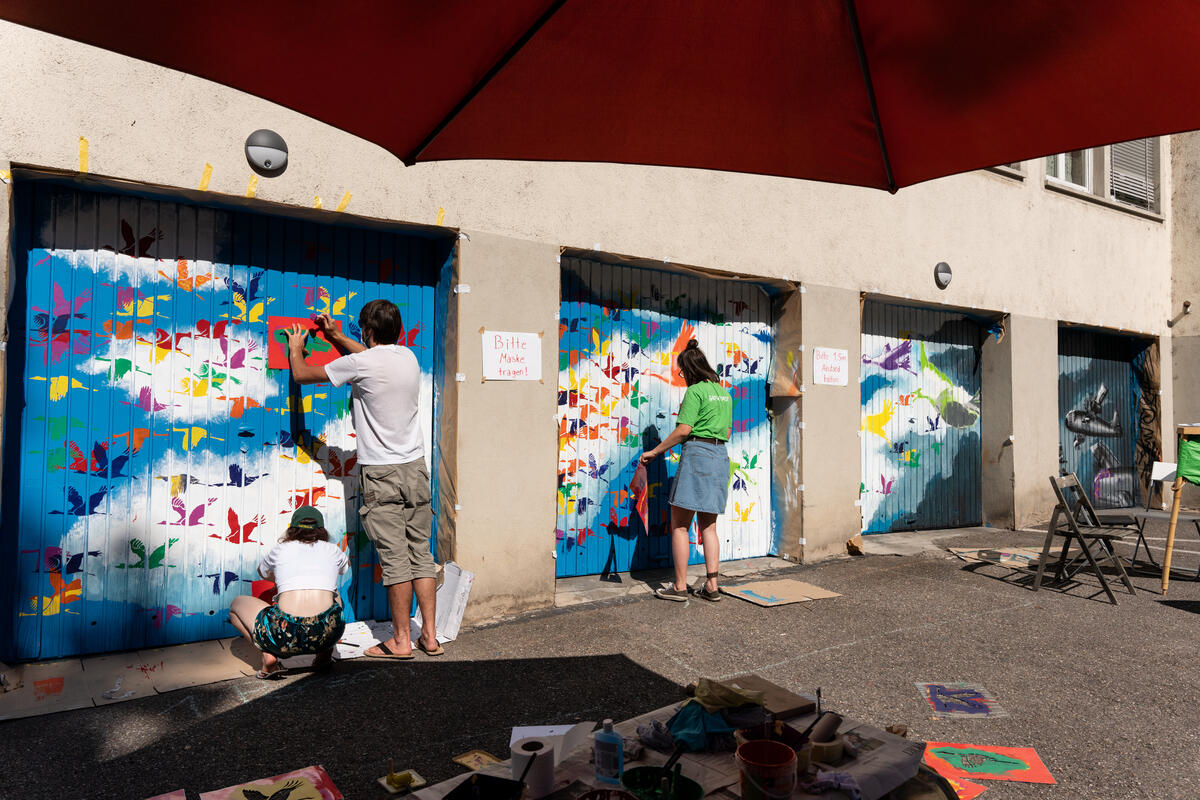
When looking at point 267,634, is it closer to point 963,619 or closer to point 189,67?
point 189,67

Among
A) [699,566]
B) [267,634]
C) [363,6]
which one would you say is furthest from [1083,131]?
[699,566]

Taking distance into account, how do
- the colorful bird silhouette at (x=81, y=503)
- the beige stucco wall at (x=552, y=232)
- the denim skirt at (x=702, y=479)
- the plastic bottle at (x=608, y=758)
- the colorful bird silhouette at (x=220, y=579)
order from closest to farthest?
the plastic bottle at (x=608, y=758) → the beige stucco wall at (x=552, y=232) → the colorful bird silhouette at (x=81, y=503) → the colorful bird silhouette at (x=220, y=579) → the denim skirt at (x=702, y=479)

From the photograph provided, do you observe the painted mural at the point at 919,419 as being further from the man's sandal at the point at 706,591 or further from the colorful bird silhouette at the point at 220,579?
the colorful bird silhouette at the point at 220,579

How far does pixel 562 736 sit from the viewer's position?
2018 mm

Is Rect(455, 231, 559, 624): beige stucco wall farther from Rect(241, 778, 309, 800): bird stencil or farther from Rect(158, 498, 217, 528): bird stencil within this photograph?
Rect(241, 778, 309, 800): bird stencil

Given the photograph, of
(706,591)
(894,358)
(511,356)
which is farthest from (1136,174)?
(511,356)

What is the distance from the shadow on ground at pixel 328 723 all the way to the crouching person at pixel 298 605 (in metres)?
0.19

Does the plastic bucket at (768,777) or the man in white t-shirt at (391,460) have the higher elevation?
the man in white t-shirt at (391,460)

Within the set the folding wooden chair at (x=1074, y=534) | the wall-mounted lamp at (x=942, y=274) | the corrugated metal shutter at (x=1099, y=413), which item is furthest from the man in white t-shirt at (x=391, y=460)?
the corrugated metal shutter at (x=1099, y=413)

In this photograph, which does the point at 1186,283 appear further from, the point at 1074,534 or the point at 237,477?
the point at 237,477

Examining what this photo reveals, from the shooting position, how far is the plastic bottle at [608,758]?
1.90m

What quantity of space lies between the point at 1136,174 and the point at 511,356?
10.1m

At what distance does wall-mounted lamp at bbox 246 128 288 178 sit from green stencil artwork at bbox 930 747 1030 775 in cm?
446

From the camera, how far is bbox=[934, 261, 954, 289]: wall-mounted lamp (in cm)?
795
